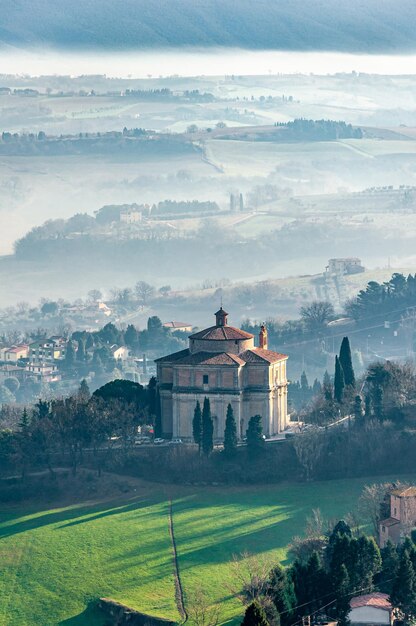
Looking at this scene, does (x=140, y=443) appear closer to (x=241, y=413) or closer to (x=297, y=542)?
(x=241, y=413)

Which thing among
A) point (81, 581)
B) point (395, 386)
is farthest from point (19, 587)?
point (395, 386)

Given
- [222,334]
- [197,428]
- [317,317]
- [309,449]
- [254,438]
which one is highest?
[317,317]

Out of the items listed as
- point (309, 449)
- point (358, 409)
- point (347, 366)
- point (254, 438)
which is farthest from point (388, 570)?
point (347, 366)

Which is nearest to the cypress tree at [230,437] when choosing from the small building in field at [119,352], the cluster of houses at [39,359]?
the cluster of houses at [39,359]

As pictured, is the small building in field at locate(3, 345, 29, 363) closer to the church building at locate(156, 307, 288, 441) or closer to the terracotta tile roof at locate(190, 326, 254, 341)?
the terracotta tile roof at locate(190, 326, 254, 341)

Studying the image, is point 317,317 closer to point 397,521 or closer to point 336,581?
point 397,521

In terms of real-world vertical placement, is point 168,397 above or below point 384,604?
above
